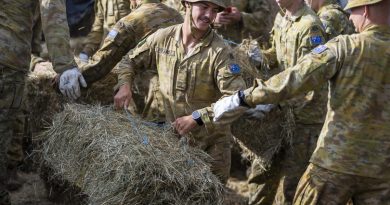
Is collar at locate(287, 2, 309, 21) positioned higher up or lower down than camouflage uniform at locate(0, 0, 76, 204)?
higher up

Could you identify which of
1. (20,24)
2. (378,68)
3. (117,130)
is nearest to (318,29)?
(378,68)

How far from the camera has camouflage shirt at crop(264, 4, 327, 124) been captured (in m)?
5.47

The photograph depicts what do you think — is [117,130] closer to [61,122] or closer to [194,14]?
[61,122]

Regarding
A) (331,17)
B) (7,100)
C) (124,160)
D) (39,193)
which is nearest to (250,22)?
(331,17)

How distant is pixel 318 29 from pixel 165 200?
2.33 metres

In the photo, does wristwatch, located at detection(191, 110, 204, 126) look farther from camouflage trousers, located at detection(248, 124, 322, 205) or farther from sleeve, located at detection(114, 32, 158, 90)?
camouflage trousers, located at detection(248, 124, 322, 205)

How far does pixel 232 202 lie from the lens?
22.2 feet

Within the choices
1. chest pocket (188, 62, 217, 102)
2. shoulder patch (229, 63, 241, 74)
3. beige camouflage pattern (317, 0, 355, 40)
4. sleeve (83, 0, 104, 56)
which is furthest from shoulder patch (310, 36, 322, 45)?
sleeve (83, 0, 104, 56)

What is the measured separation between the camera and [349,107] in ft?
13.5

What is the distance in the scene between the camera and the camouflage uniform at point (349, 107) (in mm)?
4020

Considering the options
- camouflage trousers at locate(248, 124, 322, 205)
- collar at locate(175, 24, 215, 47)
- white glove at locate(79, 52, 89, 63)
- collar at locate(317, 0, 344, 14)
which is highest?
collar at locate(317, 0, 344, 14)

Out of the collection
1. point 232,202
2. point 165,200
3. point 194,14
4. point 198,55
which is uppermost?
point 194,14

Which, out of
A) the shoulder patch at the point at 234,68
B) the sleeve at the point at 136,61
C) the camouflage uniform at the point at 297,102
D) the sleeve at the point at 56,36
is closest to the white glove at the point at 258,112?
the camouflage uniform at the point at 297,102

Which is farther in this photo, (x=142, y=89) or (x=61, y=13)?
(x=142, y=89)
